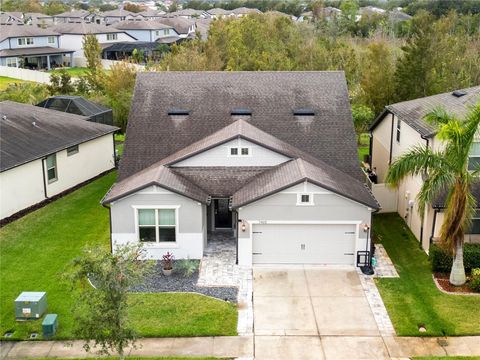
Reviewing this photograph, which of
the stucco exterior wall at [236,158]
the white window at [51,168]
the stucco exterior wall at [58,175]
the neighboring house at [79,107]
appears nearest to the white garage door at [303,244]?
the stucco exterior wall at [236,158]

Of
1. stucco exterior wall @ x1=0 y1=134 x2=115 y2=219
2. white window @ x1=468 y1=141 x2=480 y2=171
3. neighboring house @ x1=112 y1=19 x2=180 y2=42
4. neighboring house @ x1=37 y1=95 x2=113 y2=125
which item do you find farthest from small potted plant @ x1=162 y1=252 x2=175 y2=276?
neighboring house @ x1=112 y1=19 x2=180 y2=42

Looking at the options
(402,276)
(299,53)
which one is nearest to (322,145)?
(402,276)

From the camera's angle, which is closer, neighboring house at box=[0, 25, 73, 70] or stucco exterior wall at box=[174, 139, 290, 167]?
stucco exterior wall at box=[174, 139, 290, 167]

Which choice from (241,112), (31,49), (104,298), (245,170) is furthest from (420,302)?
(31,49)

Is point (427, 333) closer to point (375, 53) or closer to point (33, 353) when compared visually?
point (33, 353)

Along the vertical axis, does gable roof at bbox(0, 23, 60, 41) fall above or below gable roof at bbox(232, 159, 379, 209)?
above

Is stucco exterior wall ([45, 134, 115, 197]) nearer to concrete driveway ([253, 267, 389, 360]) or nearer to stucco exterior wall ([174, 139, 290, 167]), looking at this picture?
stucco exterior wall ([174, 139, 290, 167])

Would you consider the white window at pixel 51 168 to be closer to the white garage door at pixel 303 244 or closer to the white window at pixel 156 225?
the white window at pixel 156 225
